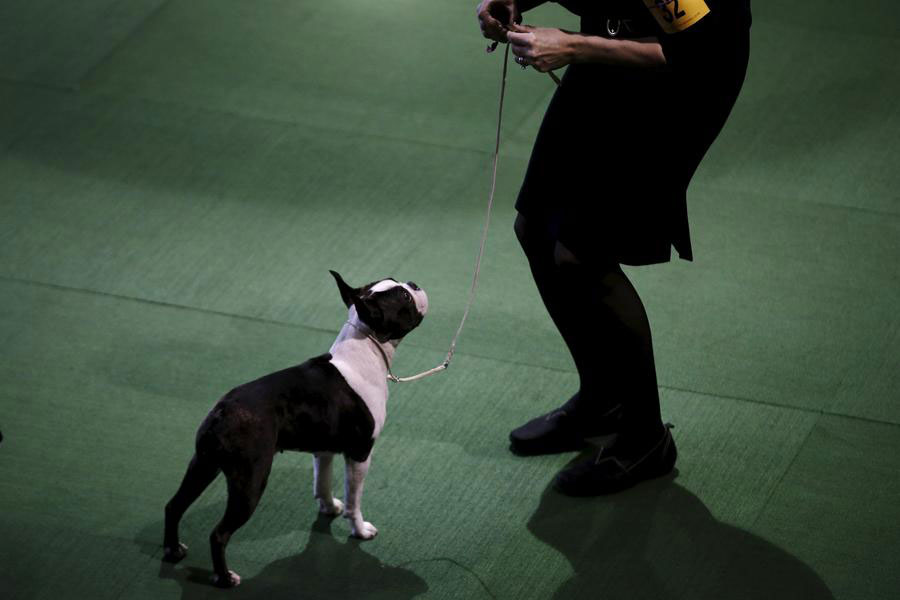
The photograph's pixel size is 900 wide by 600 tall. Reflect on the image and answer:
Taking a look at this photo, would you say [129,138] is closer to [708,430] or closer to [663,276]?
[663,276]

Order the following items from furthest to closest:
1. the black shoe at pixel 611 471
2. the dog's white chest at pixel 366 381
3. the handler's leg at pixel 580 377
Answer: the black shoe at pixel 611 471, the handler's leg at pixel 580 377, the dog's white chest at pixel 366 381

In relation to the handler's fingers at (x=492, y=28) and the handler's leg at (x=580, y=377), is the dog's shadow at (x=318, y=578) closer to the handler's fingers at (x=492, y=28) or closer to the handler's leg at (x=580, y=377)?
the handler's leg at (x=580, y=377)

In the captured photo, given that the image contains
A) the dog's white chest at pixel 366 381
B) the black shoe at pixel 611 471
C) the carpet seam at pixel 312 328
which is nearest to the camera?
the dog's white chest at pixel 366 381

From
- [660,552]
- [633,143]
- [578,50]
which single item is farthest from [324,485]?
[578,50]

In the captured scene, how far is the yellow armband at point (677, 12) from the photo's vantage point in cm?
275

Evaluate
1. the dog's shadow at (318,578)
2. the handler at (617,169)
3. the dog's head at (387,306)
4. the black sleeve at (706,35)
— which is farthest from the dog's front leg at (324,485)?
the black sleeve at (706,35)

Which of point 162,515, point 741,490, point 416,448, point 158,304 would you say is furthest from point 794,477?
point 158,304

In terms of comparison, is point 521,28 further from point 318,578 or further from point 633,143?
point 318,578

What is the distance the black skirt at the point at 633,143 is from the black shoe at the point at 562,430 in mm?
561

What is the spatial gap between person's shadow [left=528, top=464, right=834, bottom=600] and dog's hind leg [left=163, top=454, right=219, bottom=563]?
860 mm

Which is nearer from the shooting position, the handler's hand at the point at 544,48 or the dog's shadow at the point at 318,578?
the handler's hand at the point at 544,48

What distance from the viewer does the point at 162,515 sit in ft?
10.8

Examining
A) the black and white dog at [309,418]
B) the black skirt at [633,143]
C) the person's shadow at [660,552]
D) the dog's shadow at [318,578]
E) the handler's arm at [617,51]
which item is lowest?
the person's shadow at [660,552]

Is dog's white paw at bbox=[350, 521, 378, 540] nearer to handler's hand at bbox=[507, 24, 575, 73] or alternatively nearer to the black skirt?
the black skirt
